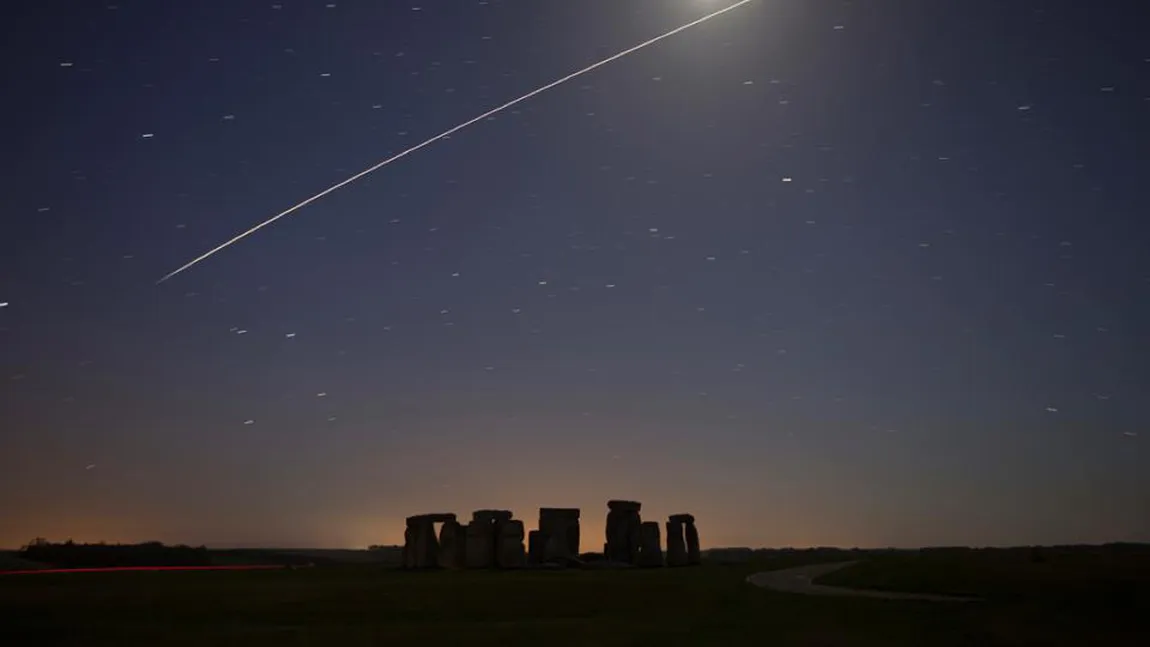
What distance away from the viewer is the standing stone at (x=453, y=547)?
5456cm

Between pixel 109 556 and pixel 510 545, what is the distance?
94.0 feet

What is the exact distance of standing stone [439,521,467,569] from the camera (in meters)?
54.6

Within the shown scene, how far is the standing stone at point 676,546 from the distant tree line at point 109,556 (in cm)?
2912

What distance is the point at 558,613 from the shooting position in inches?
1008

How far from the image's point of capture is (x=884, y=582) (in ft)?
115

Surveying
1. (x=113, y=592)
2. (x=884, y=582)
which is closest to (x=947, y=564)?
(x=884, y=582)

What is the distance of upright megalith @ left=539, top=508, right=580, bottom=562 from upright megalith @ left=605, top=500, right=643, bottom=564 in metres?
2.65

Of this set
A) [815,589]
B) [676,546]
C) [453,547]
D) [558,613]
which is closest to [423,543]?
[453,547]

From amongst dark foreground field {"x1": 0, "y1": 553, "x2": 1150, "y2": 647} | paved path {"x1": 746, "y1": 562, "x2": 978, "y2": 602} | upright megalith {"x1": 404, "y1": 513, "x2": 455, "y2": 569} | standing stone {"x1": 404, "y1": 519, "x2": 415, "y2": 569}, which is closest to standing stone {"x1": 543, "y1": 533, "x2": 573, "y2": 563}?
upright megalith {"x1": 404, "y1": 513, "x2": 455, "y2": 569}

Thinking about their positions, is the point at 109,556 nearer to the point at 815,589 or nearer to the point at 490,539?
the point at 490,539

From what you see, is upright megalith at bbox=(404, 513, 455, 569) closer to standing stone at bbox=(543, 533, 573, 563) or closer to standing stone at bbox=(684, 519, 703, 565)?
standing stone at bbox=(543, 533, 573, 563)

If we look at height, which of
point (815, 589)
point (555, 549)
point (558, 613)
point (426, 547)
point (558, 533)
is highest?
point (558, 533)

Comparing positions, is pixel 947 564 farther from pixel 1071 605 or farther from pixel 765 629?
pixel 765 629

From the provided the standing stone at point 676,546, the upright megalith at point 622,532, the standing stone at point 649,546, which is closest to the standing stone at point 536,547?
the upright megalith at point 622,532
